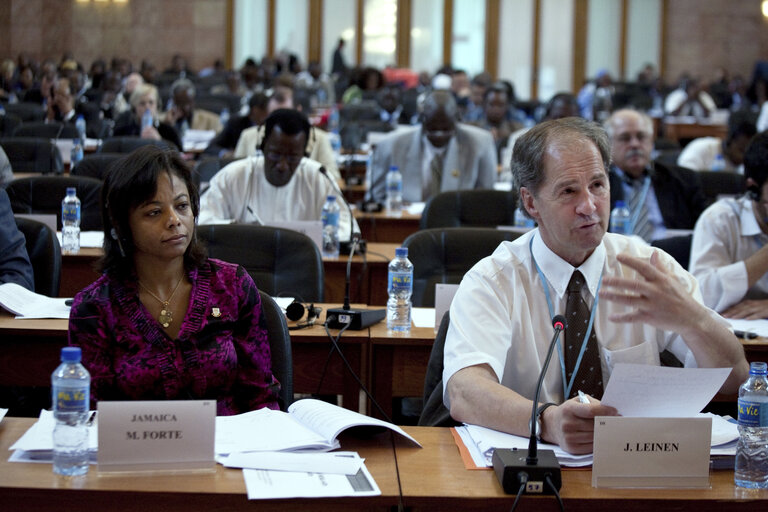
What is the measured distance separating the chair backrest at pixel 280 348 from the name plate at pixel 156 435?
0.60 metres

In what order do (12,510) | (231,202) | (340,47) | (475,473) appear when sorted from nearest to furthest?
(12,510) < (475,473) < (231,202) < (340,47)

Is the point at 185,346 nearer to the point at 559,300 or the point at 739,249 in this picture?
the point at 559,300

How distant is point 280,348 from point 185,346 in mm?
228

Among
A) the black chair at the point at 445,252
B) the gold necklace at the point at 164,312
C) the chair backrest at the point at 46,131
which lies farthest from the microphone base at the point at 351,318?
the chair backrest at the point at 46,131

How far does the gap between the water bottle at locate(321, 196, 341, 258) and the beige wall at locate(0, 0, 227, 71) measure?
1341cm

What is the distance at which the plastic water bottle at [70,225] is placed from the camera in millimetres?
3971

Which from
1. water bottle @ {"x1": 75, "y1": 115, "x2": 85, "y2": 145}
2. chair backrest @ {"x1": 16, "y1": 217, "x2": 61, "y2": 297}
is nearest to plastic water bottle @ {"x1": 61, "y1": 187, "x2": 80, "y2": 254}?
chair backrest @ {"x1": 16, "y1": 217, "x2": 61, "y2": 297}

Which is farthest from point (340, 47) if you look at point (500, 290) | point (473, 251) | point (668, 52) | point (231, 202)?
point (500, 290)

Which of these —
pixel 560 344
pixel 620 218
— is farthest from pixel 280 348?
pixel 620 218

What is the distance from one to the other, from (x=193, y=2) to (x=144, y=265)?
1662 cm

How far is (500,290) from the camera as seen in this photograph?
2.14 metres

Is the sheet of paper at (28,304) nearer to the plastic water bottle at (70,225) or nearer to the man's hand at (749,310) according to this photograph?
the plastic water bottle at (70,225)

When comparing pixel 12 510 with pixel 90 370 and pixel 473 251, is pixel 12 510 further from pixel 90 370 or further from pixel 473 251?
pixel 473 251

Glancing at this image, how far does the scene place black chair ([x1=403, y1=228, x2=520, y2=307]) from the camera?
3270mm
